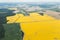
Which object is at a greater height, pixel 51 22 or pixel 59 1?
pixel 59 1

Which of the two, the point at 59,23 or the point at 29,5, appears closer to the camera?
the point at 59,23

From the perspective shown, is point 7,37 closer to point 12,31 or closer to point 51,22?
point 12,31

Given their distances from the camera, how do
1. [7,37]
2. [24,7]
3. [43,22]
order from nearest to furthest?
[7,37] → [43,22] → [24,7]

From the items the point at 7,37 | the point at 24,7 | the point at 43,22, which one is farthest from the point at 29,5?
the point at 7,37

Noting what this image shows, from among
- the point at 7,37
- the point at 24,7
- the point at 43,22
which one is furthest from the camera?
Answer: the point at 24,7

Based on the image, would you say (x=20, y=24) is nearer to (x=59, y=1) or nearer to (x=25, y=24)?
(x=25, y=24)

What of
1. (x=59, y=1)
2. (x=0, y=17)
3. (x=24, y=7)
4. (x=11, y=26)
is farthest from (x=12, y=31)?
(x=59, y=1)
